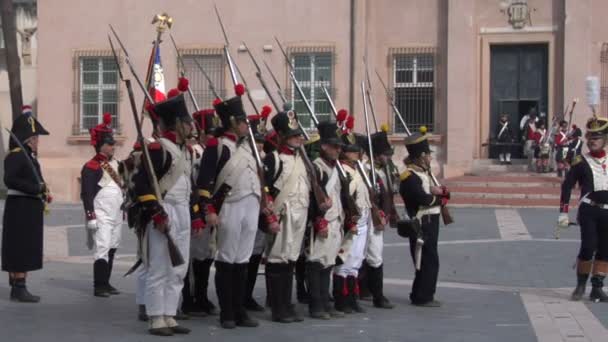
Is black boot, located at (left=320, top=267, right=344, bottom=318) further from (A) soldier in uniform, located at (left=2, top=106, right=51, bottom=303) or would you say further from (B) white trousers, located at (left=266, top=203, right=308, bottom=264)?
(A) soldier in uniform, located at (left=2, top=106, right=51, bottom=303)

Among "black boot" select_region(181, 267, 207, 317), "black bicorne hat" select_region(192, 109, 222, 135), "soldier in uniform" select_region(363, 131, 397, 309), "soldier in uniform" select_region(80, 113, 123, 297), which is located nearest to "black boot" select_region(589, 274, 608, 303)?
"soldier in uniform" select_region(363, 131, 397, 309)

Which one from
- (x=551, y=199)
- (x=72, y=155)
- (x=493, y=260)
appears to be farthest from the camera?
(x=72, y=155)

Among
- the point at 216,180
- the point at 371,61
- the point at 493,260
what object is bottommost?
the point at 493,260

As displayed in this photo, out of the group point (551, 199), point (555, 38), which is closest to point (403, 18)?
point (555, 38)

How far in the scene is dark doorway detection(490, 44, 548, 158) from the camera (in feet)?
96.4

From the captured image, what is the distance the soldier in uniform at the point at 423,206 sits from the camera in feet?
39.3

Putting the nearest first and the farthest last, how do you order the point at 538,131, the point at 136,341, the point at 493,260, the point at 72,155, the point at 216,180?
the point at 136,341 < the point at 216,180 < the point at 493,260 < the point at 538,131 < the point at 72,155

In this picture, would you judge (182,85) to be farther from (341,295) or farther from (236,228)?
(341,295)

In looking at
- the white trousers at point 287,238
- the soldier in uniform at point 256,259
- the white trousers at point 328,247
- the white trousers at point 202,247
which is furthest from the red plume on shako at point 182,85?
the white trousers at point 328,247

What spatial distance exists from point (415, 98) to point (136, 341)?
66.8 ft

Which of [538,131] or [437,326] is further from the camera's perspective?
[538,131]

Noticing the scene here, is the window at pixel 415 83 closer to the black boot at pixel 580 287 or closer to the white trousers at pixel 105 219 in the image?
the black boot at pixel 580 287

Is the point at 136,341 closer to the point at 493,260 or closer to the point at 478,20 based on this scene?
the point at 493,260

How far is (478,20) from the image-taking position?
1148 inches
